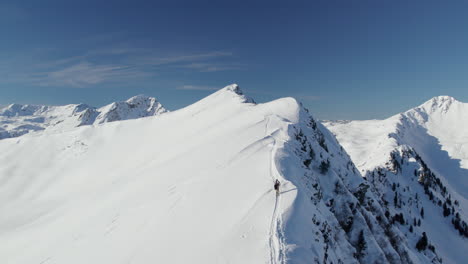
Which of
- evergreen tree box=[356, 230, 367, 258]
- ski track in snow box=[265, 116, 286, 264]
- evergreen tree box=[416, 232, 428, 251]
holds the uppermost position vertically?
evergreen tree box=[416, 232, 428, 251]

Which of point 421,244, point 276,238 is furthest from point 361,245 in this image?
point 421,244

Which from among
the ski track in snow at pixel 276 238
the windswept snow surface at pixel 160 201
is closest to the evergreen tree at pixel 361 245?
the windswept snow surface at pixel 160 201

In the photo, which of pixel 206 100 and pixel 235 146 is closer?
pixel 235 146

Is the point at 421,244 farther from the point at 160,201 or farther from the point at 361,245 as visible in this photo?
the point at 160,201

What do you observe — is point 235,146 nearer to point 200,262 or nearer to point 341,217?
point 341,217

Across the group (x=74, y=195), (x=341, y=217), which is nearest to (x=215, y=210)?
(x=341, y=217)

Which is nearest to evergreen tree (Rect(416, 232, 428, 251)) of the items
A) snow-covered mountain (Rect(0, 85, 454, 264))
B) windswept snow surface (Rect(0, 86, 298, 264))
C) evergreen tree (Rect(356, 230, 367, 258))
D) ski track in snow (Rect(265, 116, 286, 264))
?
snow-covered mountain (Rect(0, 85, 454, 264))

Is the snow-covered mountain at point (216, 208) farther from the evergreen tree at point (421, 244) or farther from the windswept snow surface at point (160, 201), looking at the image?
the evergreen tree at point (421, 244)

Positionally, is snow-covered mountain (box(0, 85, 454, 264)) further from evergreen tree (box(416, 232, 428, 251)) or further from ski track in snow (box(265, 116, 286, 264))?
evergreen tree (box(416, 232, 428, 251))
